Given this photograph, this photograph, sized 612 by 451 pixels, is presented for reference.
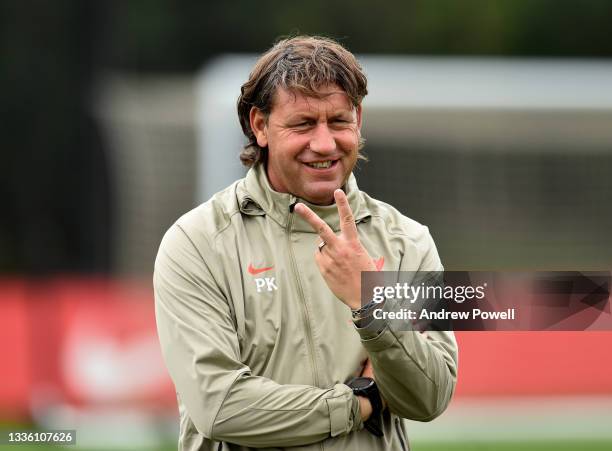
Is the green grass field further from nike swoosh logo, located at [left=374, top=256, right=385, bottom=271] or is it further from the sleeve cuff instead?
the sleeve cuff

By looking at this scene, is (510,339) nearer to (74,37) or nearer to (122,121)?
(122,121)

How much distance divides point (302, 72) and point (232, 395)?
3.28 feet

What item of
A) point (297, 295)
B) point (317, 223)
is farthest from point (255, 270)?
point (317, 223)

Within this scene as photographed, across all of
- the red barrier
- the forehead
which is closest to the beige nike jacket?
the forehead

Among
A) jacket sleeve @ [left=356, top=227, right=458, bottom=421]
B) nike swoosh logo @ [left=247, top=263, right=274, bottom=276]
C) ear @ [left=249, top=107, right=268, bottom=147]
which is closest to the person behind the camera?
jacket sleeve @ [left=356, top=227, right=458, bottom=421]

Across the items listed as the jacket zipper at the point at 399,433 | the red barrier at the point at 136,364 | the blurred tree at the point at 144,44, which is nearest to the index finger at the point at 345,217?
the jacket zipper at the point at 399,433

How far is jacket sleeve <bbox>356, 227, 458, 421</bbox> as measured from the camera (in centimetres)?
336

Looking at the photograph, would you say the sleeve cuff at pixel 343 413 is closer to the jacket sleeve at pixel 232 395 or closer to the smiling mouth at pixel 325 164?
the jacket sleeve at pixel 232 395

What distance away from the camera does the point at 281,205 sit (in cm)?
369

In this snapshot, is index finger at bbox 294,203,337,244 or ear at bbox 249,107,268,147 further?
ear at bbox 249,107,268,147

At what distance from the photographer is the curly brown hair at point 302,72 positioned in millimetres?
3635

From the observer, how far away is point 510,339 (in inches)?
464

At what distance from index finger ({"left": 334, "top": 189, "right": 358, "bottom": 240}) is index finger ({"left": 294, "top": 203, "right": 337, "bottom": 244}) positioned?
4 cm

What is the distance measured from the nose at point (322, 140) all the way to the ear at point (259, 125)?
0.22 m
